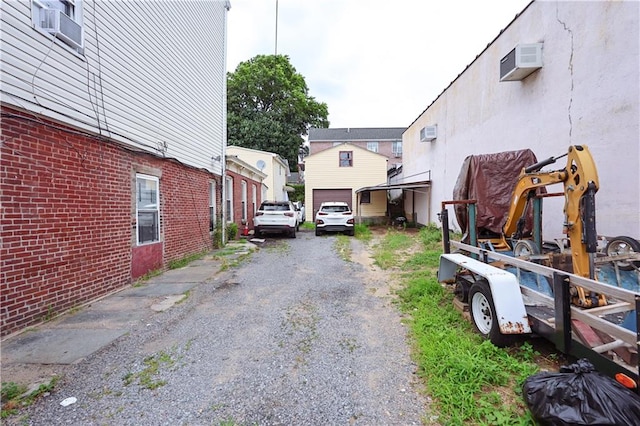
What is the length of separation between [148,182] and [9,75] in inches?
126

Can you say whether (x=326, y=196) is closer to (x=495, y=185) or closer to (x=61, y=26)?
(x=495, y=185)

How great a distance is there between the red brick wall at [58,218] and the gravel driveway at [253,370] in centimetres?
138

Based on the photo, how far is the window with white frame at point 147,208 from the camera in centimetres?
625

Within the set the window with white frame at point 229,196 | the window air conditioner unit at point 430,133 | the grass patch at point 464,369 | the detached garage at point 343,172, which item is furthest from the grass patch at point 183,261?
the detached garage at point 343,172

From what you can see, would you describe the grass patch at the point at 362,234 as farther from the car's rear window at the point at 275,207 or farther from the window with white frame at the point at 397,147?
the window with white frame at the point at 397,147

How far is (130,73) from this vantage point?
593 cm

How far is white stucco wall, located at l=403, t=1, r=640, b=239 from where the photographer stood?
4809 mm

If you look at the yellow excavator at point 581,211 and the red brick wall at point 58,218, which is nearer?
the yellow excavator at point 581,211

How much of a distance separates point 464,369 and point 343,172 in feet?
64.0

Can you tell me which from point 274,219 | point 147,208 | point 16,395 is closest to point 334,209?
point 274,219

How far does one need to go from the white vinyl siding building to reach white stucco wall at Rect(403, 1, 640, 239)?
8392 mm

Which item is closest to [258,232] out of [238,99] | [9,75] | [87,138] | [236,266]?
[236,266]

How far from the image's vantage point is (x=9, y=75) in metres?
3.54

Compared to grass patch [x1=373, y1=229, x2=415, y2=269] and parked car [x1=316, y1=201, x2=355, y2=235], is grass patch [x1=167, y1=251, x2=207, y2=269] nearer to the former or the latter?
grass patch [x1=373, y1=229, x2=415, y2=269]
